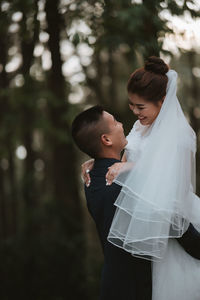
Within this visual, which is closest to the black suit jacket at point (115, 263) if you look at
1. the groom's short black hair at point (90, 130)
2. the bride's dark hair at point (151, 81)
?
the groom's short black hair at point (90, 130)

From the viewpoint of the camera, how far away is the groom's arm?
9.26 ft

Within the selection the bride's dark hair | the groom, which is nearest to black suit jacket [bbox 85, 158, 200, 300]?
the groom

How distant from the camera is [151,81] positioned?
3.13 m

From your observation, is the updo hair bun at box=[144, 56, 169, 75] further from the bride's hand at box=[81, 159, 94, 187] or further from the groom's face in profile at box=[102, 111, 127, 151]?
the bride's hand at box=[81, 159, 94, 187]

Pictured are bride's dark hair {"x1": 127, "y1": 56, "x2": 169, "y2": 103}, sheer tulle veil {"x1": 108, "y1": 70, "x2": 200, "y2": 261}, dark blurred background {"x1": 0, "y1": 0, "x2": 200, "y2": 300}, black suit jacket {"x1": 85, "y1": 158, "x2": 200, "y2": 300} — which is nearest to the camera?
sheer tulle veil {"x1": 108, "y1": 70, "x2": 200, "y2": 261}

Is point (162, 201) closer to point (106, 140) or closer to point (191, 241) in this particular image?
point (191, 241)

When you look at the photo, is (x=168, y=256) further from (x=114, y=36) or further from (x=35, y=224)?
(x=35, y=224)

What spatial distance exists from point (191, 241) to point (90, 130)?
1.10m

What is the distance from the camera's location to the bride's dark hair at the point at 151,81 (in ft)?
10.3

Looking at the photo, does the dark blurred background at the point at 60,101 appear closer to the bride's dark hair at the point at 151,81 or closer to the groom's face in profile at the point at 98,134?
the bride's dark hair at the point at 151,81

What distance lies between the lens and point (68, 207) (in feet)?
30.8

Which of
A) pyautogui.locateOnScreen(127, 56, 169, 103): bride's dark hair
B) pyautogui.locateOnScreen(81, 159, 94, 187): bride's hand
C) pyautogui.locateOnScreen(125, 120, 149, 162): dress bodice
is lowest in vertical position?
pyautogui.locateOnScreen(81, 159, 94, 187): bride's hand

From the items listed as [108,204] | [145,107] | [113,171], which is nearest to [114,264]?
[108,204]

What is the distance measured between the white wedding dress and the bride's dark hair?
226mm
